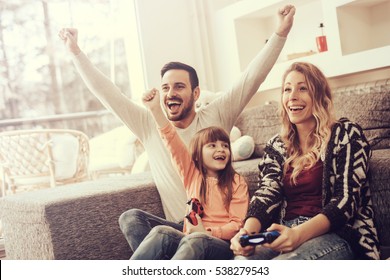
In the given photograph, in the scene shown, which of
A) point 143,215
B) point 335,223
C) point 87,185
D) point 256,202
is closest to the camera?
point 335,223

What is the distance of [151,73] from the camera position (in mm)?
1714

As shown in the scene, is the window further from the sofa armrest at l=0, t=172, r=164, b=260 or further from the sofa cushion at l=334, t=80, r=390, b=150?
the sofa cushion at l=334, t=80, r=390, b=150

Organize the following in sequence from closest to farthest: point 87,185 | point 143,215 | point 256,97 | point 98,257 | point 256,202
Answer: point 256,202 → point 143,215 → point 98,257 → point 87,185 → point 256,97

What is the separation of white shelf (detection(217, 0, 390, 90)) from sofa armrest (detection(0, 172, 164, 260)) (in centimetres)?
46

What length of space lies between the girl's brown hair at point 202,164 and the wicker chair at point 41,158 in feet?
1.83

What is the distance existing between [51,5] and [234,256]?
1.03 m

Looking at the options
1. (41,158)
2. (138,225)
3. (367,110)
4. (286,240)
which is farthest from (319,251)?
(41,158)

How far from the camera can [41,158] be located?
197 cm

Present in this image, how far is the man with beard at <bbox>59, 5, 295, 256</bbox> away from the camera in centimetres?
138

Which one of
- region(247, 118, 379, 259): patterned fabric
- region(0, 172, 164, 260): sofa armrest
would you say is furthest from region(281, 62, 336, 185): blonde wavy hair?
region(0, 172, 164, 260): sofa armrest

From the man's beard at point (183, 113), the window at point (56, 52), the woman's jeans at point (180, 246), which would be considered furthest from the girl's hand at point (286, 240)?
the window at point (56, 52)

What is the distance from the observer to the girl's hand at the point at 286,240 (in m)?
1.17

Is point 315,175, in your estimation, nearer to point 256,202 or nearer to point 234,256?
point 256,202
